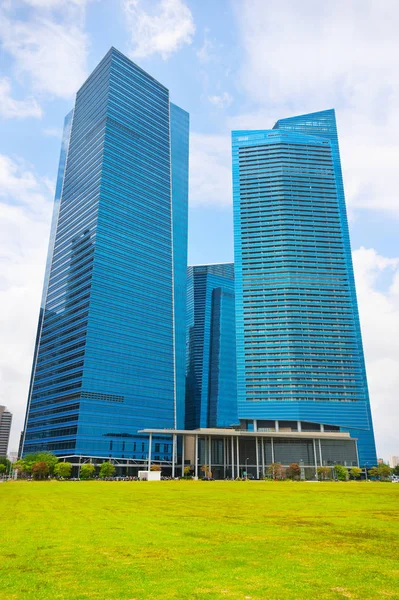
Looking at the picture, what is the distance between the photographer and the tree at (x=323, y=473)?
494 feet

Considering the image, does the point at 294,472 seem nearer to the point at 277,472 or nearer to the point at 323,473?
the point at 277,472

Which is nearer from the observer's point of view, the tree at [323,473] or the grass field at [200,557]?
the grass field at [200,557]

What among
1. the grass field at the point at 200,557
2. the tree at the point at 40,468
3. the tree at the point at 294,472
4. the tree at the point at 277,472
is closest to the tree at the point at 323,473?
the tree at the point at 294,472

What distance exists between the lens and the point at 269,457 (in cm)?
17375

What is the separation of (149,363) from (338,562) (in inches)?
7097

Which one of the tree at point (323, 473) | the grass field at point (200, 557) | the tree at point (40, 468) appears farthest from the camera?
the tree at point (323, 473)

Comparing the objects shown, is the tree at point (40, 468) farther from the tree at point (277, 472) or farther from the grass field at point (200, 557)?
the grass field at point (200, 557)

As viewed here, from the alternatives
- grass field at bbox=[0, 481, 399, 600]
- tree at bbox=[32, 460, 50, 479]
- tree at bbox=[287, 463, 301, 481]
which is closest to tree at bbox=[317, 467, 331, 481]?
tree at bbox=[287, 463, 301, 481]

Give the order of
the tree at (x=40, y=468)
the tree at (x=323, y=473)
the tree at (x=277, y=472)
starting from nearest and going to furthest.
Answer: the tree at (x=40, y=468) → the tree at (x=277, y=472) → the tree at (x=323, y=473)

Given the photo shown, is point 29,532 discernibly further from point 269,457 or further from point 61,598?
point 269,457

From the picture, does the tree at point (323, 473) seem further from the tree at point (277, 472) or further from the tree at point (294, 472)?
the tree at point (277, 472)

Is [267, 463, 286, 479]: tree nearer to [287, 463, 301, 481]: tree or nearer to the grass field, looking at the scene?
[287, 463, 301, 481]: tree

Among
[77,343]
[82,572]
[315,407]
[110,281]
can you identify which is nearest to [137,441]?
[77,343]

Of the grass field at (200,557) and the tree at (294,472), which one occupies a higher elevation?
the tree at (294,472)
